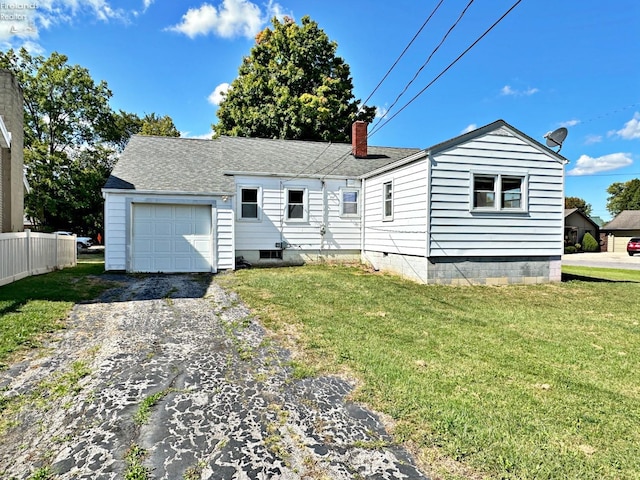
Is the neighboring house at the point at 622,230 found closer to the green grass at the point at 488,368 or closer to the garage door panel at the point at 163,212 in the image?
the green grass at the point at 488,368

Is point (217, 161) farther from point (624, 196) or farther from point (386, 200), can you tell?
point (624, 196)

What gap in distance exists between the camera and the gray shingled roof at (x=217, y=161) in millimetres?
11797

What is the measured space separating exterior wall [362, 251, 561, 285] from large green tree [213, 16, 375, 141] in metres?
15.0

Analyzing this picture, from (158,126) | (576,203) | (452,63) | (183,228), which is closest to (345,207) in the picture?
(183,228)

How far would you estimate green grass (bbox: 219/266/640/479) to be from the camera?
2.41 meters

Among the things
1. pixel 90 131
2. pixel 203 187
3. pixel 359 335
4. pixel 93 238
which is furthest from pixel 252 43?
pixel 359 335

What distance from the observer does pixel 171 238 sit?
459 inches

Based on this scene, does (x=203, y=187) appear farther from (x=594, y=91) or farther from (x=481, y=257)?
(x=594, y=91)

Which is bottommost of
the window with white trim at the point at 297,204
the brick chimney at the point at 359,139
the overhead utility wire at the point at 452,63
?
the window with white trim at the point at 297,204

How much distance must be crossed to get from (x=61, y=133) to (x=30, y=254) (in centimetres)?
1941

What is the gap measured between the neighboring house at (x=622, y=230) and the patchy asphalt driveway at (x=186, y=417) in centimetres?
4528

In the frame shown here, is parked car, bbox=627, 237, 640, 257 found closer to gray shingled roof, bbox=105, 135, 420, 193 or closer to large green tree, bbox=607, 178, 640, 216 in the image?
gray shingled roof, bbox=105, 135, 420, 193

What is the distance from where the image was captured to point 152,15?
1091 centimetres

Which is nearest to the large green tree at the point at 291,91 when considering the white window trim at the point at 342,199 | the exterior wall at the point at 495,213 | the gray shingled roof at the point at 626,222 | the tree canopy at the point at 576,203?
the white window trim at the point at 342,199
